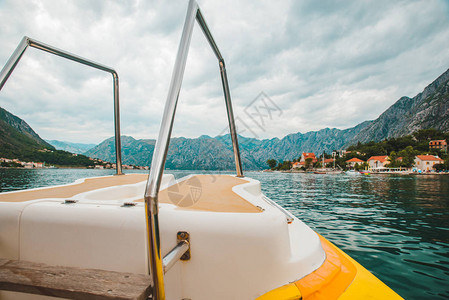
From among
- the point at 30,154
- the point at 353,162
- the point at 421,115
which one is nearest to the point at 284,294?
the point at 30,154

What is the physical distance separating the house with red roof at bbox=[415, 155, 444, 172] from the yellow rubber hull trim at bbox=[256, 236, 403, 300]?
9731 cm

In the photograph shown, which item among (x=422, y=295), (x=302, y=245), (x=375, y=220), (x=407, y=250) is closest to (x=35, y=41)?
(x=302, y=245)

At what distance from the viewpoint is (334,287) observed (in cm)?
140

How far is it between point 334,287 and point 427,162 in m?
98.9

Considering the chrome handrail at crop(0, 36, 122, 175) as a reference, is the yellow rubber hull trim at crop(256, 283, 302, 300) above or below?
below

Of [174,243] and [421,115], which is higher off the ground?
[421,115]

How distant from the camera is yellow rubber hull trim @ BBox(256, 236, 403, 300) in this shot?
1.28 metres

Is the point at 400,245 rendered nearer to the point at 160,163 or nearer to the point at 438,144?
the point at 160,163

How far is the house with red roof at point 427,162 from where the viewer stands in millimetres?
72312

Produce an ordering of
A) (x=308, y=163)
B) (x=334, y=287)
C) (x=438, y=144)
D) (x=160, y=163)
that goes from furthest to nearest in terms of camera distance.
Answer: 1. (x=308, y=163)
2. (x=438, y=144)
3. (x=334, y=287)
4. (x=160, y=163)

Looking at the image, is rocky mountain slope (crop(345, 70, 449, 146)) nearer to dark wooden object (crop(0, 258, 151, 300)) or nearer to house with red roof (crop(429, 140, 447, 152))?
house with red roof (crop(429, 140, 447, 152))

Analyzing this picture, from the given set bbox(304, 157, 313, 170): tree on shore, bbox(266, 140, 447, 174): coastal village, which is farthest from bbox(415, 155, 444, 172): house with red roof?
bbox(304, 157, 313, 170): tree on shore

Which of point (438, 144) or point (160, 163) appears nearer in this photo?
point (160, 163)

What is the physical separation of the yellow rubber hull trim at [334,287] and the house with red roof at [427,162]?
9731cm
